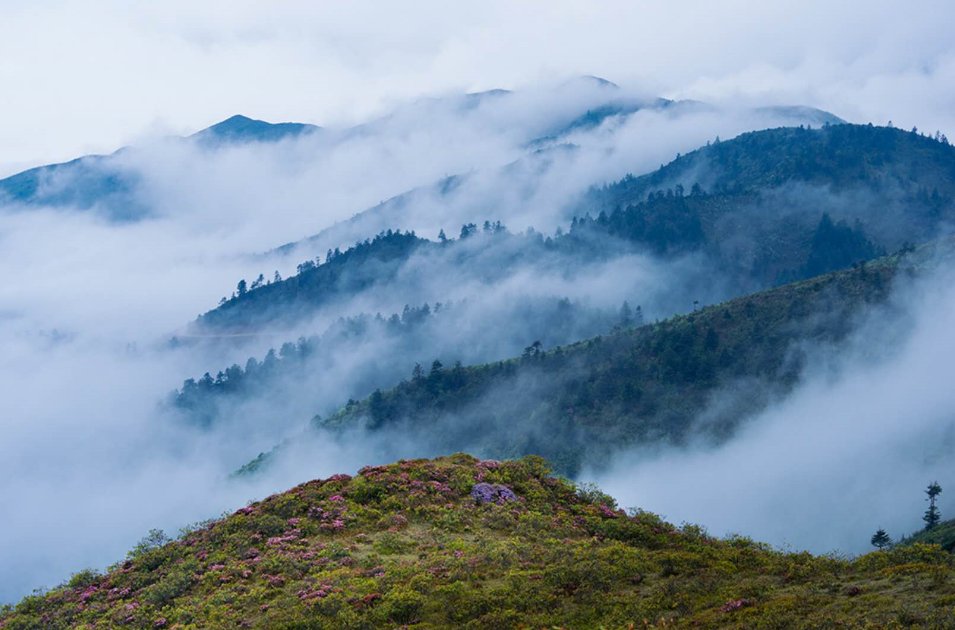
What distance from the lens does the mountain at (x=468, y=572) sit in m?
26.1

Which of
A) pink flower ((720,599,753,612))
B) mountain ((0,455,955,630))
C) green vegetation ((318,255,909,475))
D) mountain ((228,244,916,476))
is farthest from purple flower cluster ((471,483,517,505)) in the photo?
green vegetation ((318,255,909,475))

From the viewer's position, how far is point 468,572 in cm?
3098

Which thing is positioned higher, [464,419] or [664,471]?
[464,419]

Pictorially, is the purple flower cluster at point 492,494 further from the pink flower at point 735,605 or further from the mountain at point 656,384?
the mountain at point 656,384

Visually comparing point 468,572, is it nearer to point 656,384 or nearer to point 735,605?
point 735,605

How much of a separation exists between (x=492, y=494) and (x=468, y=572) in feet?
33.7

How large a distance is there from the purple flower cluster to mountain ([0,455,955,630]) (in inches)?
4.4

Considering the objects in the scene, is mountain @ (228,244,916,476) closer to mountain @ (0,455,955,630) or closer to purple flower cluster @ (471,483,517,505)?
purple flower cluster @ (471,483,517,505)

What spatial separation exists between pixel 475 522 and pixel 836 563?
52.6 ft

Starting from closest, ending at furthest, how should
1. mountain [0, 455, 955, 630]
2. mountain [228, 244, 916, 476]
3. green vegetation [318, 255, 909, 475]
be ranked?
1. mountain [0, 455, 955, 630]
2. mountain [228, 244, 916, 476]
3. green vegetation [318, 255, 909, 475]

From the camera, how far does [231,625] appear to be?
2900 centimetres

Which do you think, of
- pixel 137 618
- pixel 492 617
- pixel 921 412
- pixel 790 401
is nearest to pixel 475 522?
pixel 492 617

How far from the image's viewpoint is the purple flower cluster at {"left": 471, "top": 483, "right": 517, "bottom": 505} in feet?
134

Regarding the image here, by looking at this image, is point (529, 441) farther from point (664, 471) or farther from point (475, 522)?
point (475, 522)
